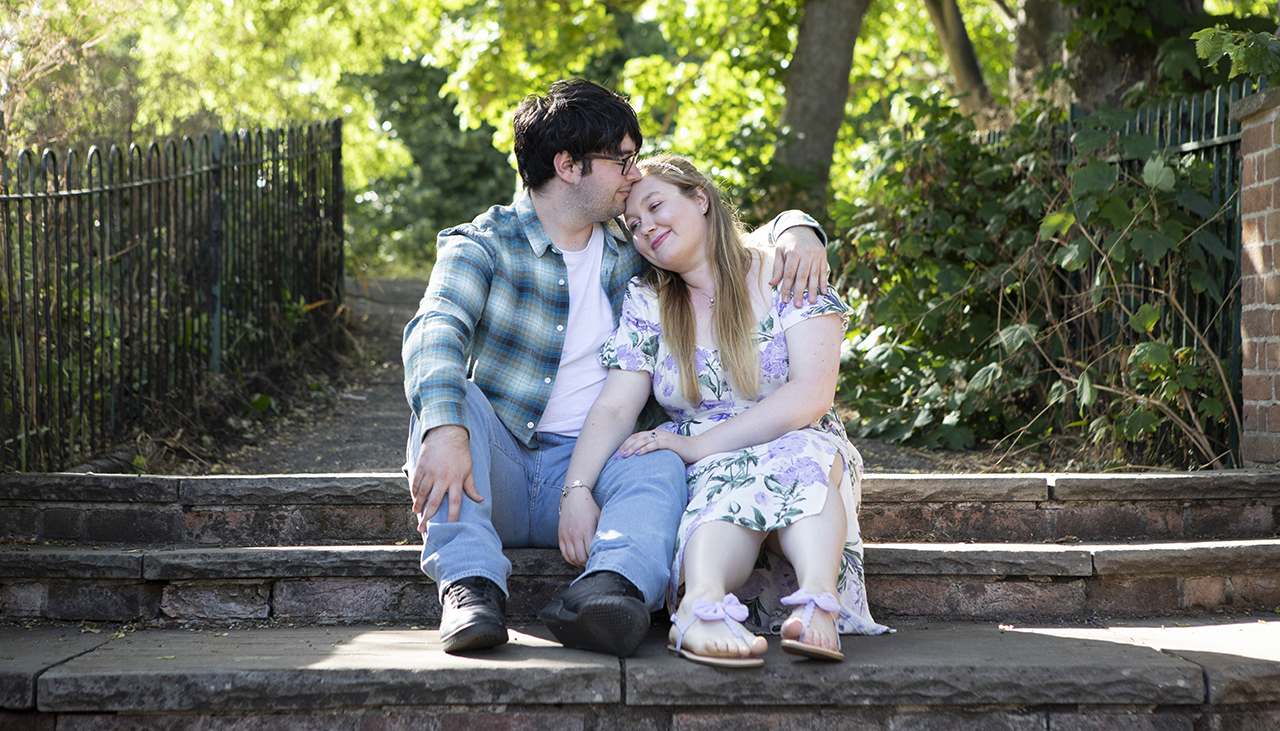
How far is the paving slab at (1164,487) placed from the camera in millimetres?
2793

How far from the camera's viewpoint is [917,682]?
1.93 metres

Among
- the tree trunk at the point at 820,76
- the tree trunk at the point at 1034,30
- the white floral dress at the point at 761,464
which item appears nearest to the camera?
the white floral dress at the point at 761,464

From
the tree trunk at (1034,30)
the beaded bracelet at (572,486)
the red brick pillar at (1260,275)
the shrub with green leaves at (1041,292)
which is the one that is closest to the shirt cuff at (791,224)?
the beaded bracelet at (572,486)

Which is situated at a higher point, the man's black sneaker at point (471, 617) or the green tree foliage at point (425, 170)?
the green tree foliage at point (425, 170)

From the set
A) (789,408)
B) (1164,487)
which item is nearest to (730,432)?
(789,408)

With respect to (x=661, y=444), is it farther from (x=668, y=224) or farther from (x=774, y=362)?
(x=668, y=224)

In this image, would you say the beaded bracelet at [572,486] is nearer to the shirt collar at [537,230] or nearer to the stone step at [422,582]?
the stone step at [422,582]

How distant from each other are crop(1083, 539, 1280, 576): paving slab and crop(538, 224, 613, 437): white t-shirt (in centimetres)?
141

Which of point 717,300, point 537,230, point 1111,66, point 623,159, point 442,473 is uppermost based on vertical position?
point 1111,66

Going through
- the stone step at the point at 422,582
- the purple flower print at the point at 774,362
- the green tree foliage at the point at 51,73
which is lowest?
the stone step at the point at 422,582

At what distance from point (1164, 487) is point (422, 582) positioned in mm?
2169

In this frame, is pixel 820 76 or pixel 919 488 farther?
pixel 820 76

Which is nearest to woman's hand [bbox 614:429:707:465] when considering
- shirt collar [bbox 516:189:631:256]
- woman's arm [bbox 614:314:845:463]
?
A: woman's arm [bbox 614:314:845:463]

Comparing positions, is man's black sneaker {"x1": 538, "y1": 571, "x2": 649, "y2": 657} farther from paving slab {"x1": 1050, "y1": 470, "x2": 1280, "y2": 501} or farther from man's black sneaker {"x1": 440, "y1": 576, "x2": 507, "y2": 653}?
paving slab {"x1": 1050, "y1": 470, "x2": 1280, "y2": 501}
